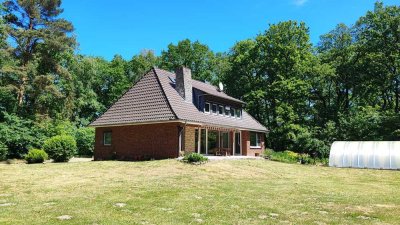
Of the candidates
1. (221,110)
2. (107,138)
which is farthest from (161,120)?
(221,110)

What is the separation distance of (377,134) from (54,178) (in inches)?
1289

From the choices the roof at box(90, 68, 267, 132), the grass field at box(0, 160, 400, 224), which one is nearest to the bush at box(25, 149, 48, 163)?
the roof at box(90, 68, 267, 132)

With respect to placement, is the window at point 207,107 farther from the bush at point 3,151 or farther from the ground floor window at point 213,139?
the bush at point 3,151

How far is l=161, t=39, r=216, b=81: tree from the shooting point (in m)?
55.1

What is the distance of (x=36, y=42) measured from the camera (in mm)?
Answer: 36531

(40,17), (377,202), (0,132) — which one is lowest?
(377,202)

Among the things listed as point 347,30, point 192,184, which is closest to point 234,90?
point 347,30

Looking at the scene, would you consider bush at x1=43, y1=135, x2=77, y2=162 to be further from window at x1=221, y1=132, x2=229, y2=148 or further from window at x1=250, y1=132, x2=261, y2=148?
window at x1=250, y1=132, x2=261, y2=148

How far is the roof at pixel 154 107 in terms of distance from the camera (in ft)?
82.3

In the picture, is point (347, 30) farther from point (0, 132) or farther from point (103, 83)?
point (0, 132)

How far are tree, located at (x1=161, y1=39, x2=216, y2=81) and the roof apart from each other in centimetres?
2464

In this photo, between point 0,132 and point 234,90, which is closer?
point 0,132

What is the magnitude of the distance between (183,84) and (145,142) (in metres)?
5.80

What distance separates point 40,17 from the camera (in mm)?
36656
